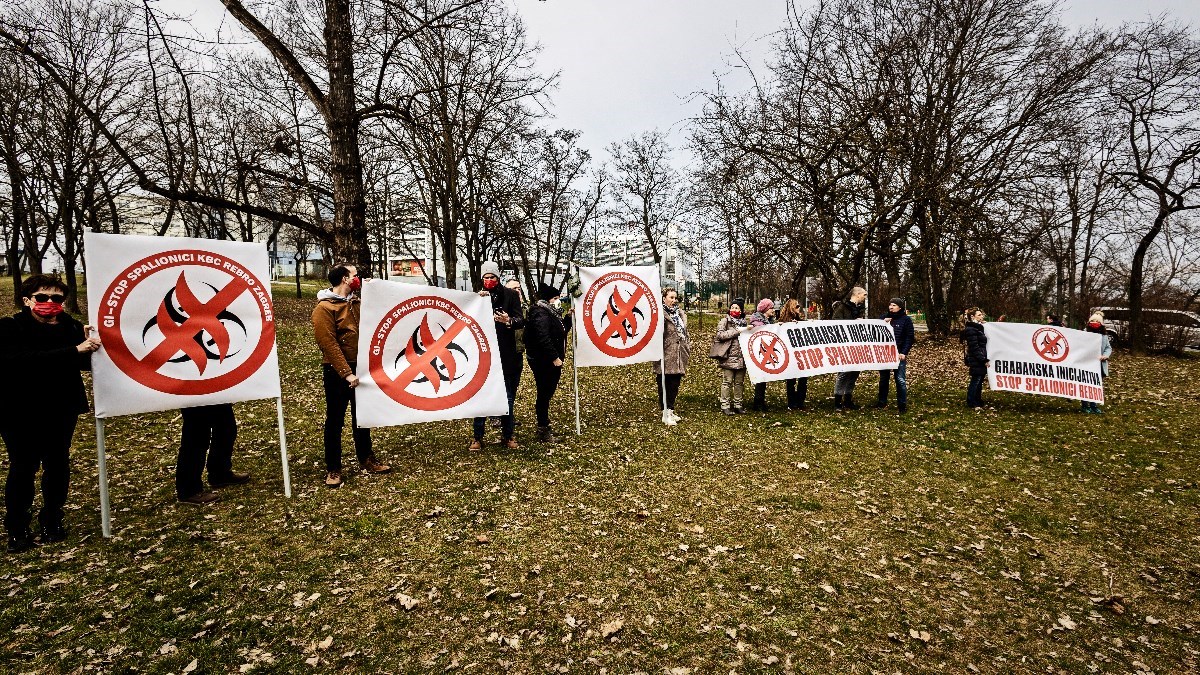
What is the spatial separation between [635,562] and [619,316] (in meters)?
4.64

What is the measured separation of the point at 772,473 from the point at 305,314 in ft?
80.0

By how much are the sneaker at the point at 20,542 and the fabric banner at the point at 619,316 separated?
232 inches

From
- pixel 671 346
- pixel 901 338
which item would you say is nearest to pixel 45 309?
pixel 671 346

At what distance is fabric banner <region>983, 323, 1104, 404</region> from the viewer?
34.6 feet

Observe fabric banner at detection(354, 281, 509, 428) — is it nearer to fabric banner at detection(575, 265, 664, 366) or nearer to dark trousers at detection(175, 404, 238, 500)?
dark trousers at detection(175, 404, 238, 500)

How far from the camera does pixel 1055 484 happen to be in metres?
6.77

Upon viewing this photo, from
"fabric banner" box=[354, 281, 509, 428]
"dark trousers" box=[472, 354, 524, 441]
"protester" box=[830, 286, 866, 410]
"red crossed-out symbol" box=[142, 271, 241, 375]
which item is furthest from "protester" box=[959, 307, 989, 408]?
"red crossed-out symbol" box=[142, 271, 241, 375]

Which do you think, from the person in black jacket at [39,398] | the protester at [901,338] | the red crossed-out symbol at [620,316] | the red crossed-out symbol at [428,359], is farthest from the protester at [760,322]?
the person in black jacket at [39,398]

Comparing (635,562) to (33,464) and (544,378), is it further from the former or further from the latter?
(33,464)

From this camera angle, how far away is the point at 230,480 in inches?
252

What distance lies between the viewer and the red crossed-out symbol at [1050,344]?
10594 mm

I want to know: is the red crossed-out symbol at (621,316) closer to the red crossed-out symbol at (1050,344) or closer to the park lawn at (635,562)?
the park lawn at (635,562)

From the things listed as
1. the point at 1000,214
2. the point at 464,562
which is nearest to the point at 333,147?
the point at 464,562

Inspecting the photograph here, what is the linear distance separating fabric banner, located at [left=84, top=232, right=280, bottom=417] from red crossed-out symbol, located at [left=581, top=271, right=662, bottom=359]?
4329 mm
